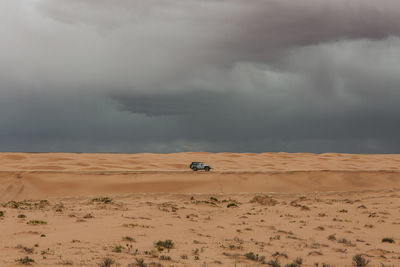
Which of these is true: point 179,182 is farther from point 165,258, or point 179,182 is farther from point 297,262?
point 297,262

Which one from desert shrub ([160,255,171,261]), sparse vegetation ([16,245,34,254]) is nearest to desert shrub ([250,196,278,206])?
desert shrub ([160,255,171,261])

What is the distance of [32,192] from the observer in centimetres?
3519

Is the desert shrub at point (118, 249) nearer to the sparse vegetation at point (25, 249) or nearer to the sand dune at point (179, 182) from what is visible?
the sparse vegetation at point (25, 249)

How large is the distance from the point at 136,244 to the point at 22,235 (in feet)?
16.1

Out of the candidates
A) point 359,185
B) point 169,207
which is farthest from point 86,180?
point 359,185

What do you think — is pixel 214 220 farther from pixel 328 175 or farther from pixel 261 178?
pixel 328 175

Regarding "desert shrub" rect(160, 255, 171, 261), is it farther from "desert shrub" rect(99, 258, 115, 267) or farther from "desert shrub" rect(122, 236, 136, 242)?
"desert shrub" rect(122, 236, 136, 242)

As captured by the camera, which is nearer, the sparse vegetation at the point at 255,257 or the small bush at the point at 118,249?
the sparse vegetation at the point at 255,257

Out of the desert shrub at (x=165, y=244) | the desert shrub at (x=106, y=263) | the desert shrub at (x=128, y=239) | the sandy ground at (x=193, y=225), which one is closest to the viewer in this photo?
the desert shrub at (x=106, y=263)

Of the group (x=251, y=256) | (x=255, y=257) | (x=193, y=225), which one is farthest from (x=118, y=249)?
(x=193, y=225)

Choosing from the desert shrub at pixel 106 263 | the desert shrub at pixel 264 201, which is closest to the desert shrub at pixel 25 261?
the desert shrub at pixel 106 263

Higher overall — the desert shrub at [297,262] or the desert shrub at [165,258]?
the desert shrub at [165,258]

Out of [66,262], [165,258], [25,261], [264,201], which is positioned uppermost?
[25,261]

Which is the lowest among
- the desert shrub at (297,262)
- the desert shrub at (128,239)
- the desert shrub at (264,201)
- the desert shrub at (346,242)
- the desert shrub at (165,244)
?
the desert shrub at (264,201)
